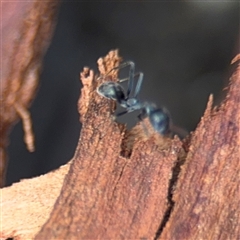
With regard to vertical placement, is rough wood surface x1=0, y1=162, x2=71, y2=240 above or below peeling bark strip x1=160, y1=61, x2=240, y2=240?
below

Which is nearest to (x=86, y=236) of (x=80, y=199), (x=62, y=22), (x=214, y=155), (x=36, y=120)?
(x=80, y=199)

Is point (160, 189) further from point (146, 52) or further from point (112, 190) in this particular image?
point (146, 52)

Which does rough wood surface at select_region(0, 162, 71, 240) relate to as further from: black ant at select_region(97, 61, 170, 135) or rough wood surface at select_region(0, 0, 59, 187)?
rough wood surface at select_region(0, 0, 59, 187)

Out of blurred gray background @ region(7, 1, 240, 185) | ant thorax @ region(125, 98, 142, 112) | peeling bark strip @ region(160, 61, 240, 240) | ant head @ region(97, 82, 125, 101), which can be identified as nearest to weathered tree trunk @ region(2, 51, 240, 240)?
peeling bark strip @ region(160, 61, 240, 240)

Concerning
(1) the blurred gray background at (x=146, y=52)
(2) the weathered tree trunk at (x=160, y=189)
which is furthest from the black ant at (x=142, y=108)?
(1) the blurred gray background at (x=146, y=52)

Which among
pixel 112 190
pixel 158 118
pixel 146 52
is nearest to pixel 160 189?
pixel 112 190

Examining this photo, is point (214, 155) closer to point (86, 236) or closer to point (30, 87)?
point (86, 236)
